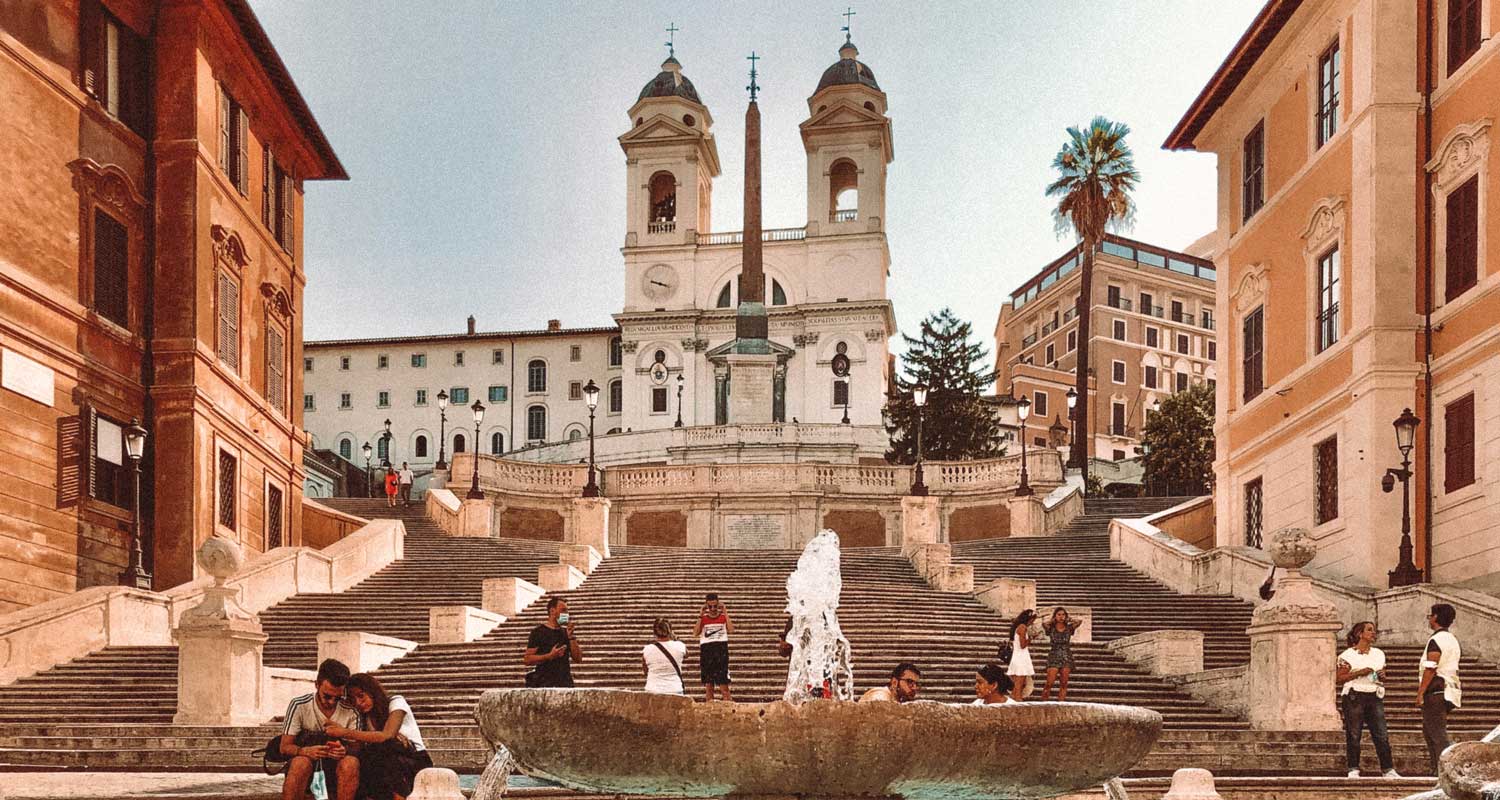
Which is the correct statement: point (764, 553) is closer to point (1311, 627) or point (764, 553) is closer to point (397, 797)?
point (1311, 627)

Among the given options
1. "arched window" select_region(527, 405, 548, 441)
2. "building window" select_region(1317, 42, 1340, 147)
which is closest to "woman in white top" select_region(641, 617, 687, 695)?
"building window" select_region(1317, 42, 1340, 147)

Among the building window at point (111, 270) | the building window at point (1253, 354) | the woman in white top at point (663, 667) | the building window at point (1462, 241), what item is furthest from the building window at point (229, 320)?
the building window at point (1462, 241)

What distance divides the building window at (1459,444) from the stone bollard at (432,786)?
17.4 meters

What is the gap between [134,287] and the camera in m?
27.3

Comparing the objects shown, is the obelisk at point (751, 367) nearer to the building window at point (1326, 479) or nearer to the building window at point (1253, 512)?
the building window at point (1253, 512)

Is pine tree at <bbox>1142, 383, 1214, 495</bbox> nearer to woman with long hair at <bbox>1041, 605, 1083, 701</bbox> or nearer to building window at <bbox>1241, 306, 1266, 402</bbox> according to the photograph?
Answer: building window at <bbox>1241, 306, 1266, 402</bbox>

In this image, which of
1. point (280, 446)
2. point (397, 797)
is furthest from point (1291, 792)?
point (280, 446)

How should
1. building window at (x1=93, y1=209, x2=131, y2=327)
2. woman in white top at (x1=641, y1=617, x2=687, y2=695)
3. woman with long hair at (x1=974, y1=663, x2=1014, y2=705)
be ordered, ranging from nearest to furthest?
woman with long hair at (x1=974, y1=663, x2=1014, y2=705) → woman in white top at (x1=641, y1=617, x2=687, y2=695) → building window at (x1=93, y1=209, x2=131, y2=327)

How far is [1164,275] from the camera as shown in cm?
10612

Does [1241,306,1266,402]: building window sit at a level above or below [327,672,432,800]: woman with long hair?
above

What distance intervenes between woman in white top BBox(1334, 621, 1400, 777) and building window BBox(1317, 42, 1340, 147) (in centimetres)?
1546

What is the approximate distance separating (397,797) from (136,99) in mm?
22190

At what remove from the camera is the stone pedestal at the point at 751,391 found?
216 ft

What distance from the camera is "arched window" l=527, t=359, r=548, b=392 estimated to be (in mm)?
96250
